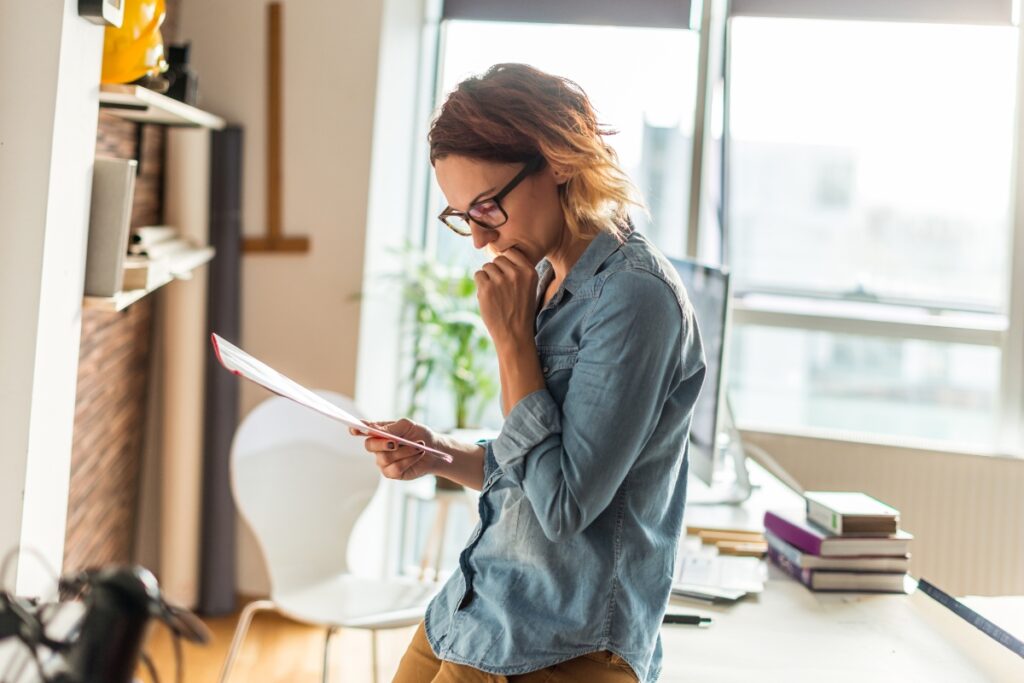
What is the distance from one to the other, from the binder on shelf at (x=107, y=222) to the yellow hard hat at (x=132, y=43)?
0.28 metres

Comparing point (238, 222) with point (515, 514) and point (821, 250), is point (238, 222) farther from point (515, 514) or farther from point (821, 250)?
point (515, 514)

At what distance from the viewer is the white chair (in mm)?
2529

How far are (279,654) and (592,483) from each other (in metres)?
2.48

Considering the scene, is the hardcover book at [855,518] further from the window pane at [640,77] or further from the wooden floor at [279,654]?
the window pane at [640,77]

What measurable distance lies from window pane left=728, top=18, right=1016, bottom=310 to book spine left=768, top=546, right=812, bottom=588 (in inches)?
72.3

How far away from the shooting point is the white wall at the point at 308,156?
11.1ft

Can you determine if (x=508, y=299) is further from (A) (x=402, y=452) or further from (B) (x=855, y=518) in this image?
(B) (x=855, y=518)

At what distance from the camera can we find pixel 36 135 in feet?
5.56

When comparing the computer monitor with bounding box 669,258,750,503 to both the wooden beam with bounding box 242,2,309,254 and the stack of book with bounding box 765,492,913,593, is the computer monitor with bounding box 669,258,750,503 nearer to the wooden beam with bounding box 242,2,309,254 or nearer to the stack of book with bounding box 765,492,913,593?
the stack of book with bounding box 765,492,913,593

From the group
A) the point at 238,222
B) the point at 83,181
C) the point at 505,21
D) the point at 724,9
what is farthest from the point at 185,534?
the point at 724,9

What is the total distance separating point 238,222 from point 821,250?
209cm

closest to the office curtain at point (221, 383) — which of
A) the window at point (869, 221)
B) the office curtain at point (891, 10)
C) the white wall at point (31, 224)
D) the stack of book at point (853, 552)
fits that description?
the white wall at point (31, 224)

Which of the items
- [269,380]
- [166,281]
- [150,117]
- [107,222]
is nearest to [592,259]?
[269,380]

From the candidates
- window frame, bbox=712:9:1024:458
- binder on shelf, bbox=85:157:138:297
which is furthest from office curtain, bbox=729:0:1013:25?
binder on shelf, bbox=85:157:138:297
